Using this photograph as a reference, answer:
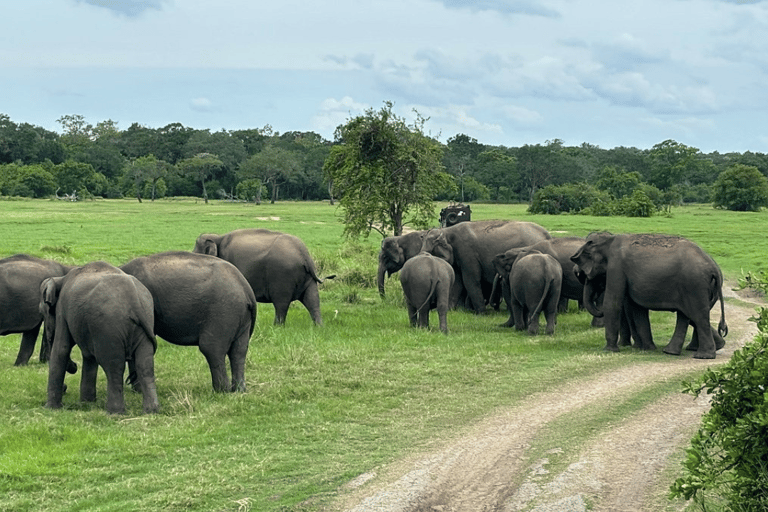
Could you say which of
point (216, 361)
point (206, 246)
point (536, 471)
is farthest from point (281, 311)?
point (536, 471)

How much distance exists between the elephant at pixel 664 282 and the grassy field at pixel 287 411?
2.34 feet

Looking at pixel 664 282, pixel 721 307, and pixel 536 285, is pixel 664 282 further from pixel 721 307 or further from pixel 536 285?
pixel 536 285

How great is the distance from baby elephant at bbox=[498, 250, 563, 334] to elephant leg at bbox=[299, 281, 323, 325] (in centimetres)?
373

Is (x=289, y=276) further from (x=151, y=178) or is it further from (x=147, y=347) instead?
(x=151, y=178)

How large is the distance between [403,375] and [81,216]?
4931cm

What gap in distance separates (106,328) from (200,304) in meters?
1.39

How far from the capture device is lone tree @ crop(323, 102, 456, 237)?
2519cm

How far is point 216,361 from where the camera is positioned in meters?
11.0

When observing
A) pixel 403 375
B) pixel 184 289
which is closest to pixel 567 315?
pixel 403 375

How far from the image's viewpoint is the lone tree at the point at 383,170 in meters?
25.2

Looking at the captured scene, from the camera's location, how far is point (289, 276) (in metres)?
16.6

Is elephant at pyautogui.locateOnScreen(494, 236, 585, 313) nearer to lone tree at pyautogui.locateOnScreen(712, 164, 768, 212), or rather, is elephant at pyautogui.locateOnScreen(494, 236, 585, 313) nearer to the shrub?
the shrub

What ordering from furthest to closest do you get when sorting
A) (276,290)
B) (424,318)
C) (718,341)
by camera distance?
1. (276,290)
2. (424,318)
3. (718,341)

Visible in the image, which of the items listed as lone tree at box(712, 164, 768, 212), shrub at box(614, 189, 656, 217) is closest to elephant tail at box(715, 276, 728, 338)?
shrub at box(614, 189, 656, 217)
